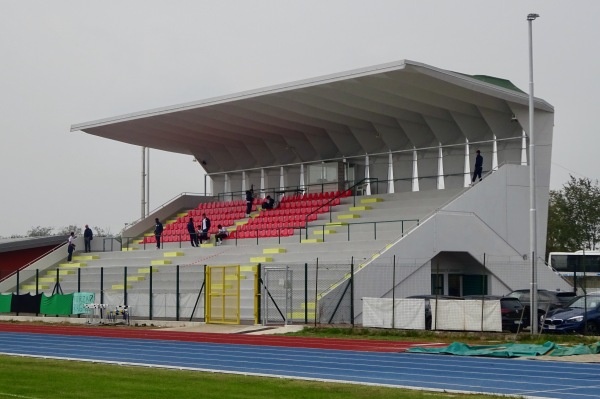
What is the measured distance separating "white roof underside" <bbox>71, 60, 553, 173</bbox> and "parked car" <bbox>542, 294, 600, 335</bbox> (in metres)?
12.6

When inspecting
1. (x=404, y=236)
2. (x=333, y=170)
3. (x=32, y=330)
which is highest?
(x=333, y=170)

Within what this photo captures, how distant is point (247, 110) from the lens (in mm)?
50469

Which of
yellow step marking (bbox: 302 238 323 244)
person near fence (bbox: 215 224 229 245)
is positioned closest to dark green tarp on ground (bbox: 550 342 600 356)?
yellow step marking (bbox: 302 238 323 244)

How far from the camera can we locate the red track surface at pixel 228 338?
91.9ft

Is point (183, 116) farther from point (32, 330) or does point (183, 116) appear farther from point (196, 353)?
point (196, 353)

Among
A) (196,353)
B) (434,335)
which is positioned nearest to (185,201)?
(434,335)

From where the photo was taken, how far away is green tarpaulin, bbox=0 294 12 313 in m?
46.5

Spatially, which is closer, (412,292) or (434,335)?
(434,335)

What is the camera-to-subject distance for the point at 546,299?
117ft

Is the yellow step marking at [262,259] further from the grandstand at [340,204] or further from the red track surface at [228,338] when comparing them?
the red track surface at [228,338]

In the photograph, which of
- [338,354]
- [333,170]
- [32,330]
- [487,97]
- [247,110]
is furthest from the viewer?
[333,170]

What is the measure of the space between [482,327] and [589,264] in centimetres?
2657

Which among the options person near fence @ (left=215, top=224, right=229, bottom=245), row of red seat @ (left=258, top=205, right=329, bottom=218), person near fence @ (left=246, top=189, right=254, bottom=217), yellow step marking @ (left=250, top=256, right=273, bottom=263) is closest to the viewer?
yellow step marking @ (left=250, top=256, right=273, bottom=263)

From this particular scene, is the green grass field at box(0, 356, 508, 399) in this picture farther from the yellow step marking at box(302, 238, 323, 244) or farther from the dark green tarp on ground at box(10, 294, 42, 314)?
the yellow step marking at box(302, 238, 323, 244)
